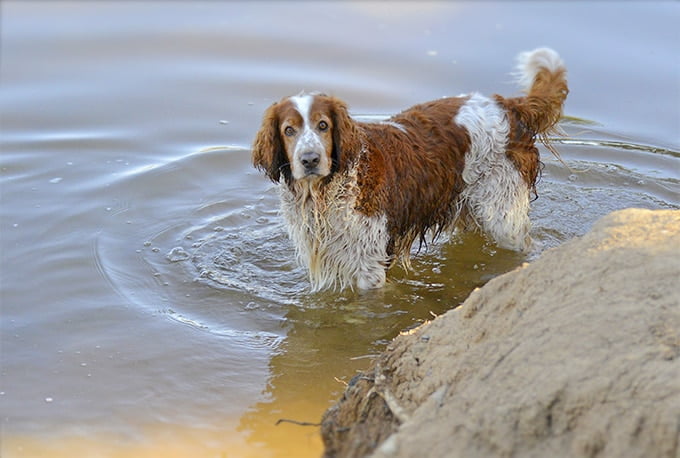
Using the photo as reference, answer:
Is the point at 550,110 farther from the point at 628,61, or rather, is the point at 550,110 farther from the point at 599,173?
the point at 628,61

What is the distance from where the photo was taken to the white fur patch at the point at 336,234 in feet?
19.2

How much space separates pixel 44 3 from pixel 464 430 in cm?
1064

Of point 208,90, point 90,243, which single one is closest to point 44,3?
point 208,90

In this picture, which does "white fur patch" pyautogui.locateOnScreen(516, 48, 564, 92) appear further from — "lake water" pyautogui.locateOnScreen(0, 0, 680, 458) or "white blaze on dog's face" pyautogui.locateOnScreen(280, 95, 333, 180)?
"white blaze on dog's face" pyautogui.locateOnScreen(280, 95, 333, 180)

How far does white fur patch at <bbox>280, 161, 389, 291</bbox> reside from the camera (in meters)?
5.85

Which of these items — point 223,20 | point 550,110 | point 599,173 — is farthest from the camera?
point 223,20

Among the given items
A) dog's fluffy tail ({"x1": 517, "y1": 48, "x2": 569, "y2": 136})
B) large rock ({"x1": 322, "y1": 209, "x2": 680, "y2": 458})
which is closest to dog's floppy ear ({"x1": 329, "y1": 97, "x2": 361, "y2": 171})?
dog's fluffy tail ({"x1": 517, "y1": 48, "x2": 569, "y2": 136})

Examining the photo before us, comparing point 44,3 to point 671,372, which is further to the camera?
point 44,3

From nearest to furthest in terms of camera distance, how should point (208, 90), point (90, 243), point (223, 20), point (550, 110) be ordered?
point (550, 110), point (90, 243), point (208, 90), point (223, 20)

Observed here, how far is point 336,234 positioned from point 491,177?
1280 millimetres

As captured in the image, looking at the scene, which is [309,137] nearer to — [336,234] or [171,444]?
[336,234]

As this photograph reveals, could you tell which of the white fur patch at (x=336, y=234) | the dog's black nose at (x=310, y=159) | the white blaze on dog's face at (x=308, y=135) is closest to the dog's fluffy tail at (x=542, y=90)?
the white fur patch at (x=336, y=234)

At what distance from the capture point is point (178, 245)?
23.2 ft

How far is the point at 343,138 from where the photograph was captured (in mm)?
5613
